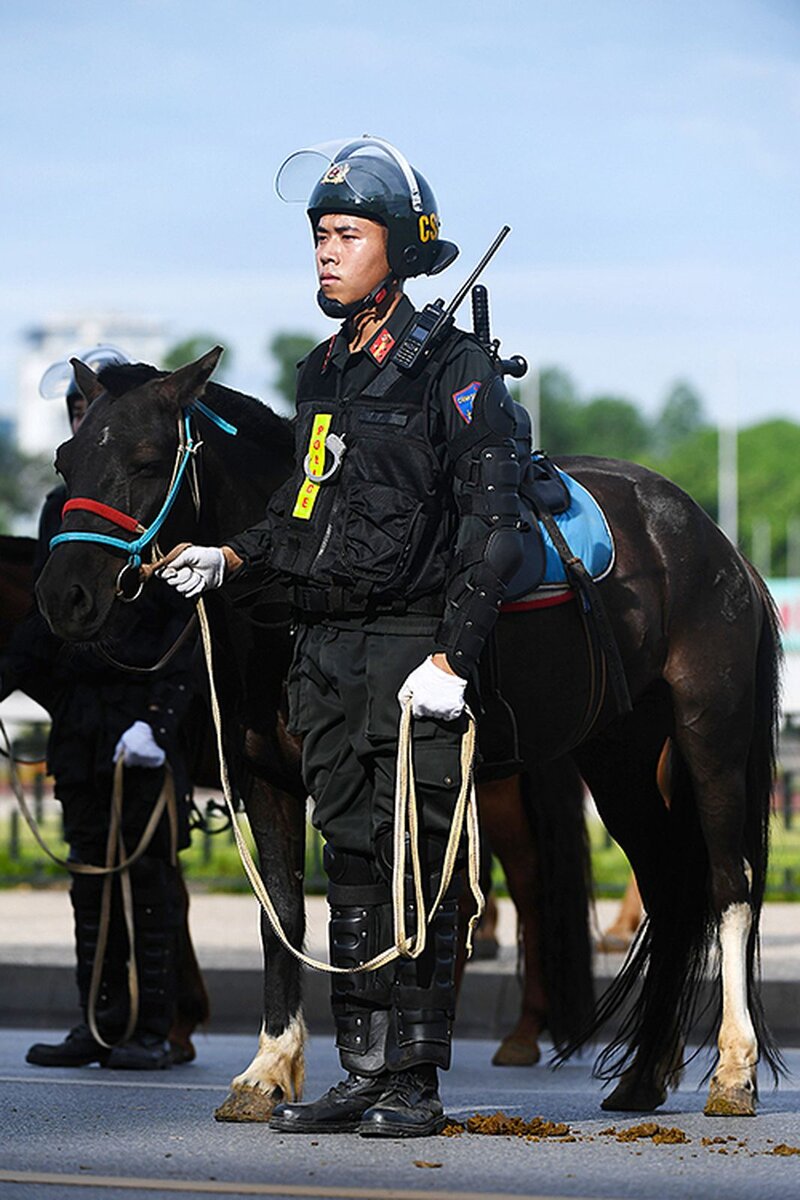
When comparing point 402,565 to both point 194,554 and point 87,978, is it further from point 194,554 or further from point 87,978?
point 87,978

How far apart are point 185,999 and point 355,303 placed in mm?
3808

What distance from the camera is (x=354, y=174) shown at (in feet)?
19.4

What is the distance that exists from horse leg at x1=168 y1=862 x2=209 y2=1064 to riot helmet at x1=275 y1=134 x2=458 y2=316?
11.0 feet

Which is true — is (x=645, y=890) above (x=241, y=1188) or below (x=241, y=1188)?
above

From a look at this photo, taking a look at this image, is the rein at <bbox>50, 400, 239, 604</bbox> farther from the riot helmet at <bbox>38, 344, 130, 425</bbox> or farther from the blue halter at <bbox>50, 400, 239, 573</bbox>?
the riot helmet at <bbox>38, 344, 130, 425</bbox>

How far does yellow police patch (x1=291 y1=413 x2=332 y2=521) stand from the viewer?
5793 millimetres

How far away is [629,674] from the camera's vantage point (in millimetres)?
6816

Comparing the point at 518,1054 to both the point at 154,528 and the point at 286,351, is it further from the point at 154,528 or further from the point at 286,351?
the point at 286,351

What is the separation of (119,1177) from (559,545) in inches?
88.7

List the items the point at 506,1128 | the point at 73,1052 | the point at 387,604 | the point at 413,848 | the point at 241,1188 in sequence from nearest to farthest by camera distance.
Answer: the point at 241,1188, the point at 413,848, the point at 387,604, the point at 506,1128, the point at 73,1052

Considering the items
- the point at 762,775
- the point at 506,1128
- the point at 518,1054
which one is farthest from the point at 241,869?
A: the point at 506,1128

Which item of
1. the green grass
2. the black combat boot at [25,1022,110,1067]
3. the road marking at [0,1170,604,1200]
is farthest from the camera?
the green grass

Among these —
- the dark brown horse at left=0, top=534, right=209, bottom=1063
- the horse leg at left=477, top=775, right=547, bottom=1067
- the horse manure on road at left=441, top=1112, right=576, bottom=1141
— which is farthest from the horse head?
the horse leg at left=477, top=775, right=547, bottom=1067

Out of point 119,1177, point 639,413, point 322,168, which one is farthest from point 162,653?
point 639,413
